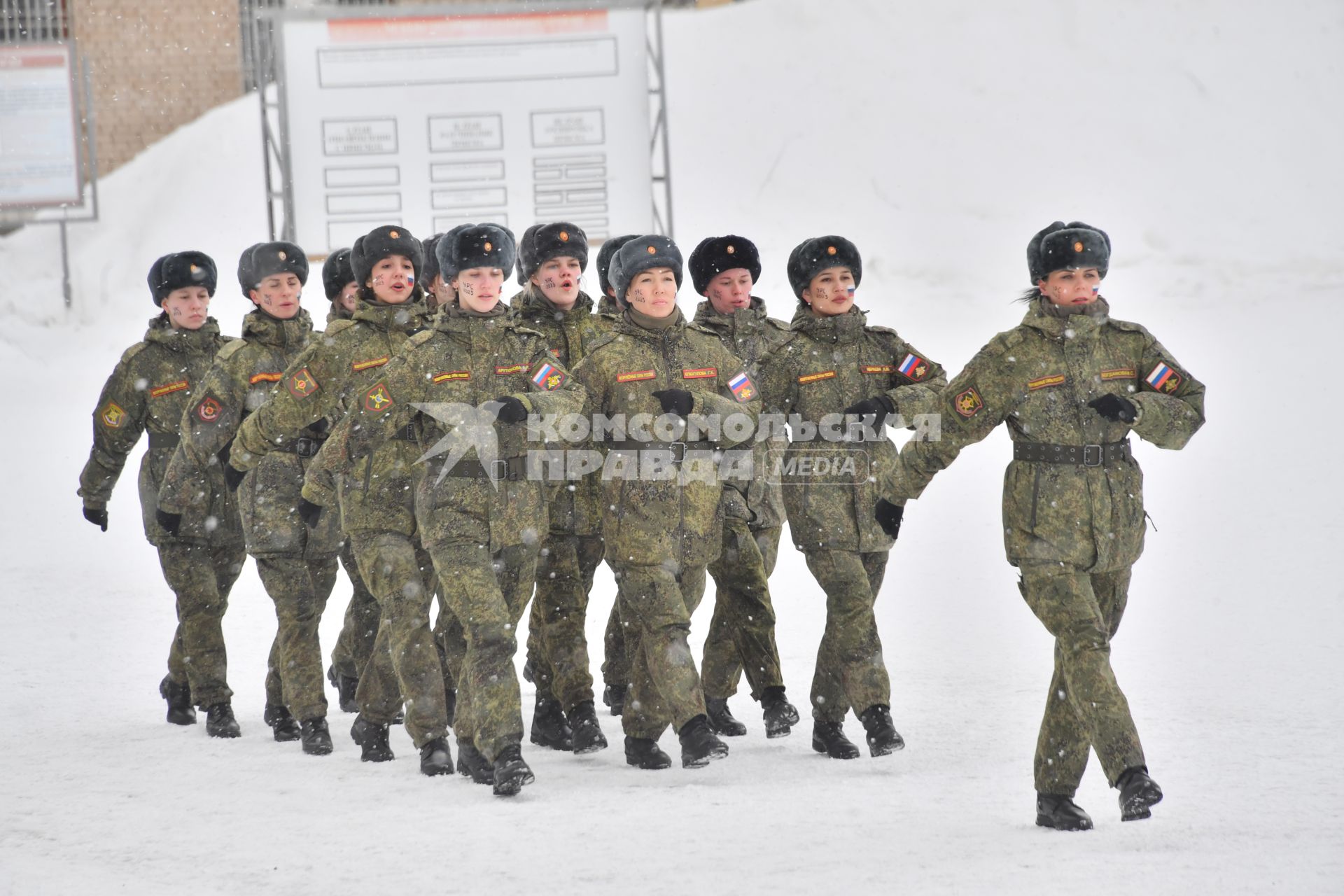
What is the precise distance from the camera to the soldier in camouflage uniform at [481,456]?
5.57 meters

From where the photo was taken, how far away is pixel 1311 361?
15242 mm

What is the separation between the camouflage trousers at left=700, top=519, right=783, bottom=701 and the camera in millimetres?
6637

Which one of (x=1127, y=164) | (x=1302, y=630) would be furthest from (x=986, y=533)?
(x=1127, y=164)

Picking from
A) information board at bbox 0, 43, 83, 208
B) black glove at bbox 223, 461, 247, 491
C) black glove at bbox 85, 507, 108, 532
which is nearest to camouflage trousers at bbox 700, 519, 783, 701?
black glove at bbox 223, 461, 247, 491

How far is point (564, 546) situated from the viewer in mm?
6598

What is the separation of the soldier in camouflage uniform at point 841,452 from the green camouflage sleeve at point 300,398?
70.1 inches

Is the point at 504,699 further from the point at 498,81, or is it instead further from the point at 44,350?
the point at 44,350

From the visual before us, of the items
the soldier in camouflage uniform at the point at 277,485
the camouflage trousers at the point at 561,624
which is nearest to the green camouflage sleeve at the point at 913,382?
the camouflage trousers at the point at 561,624

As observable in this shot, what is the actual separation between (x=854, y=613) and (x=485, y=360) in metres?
1.79

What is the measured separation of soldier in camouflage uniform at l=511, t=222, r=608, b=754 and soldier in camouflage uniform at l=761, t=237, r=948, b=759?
0.86 m

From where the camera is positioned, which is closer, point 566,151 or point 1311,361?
point 566,151

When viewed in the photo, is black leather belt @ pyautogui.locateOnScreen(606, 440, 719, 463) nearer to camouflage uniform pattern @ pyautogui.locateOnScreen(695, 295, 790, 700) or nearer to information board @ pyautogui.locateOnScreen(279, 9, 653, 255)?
camouflage uniform pattern @ pyautogui.locateOnScreen(695, 295, 790, 700)

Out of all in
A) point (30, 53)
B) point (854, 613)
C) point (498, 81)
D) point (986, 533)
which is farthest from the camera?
point (30, 53)

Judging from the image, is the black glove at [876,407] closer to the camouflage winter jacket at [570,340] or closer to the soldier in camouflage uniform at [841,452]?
the soldier in camouflage uniform at [841,452]
